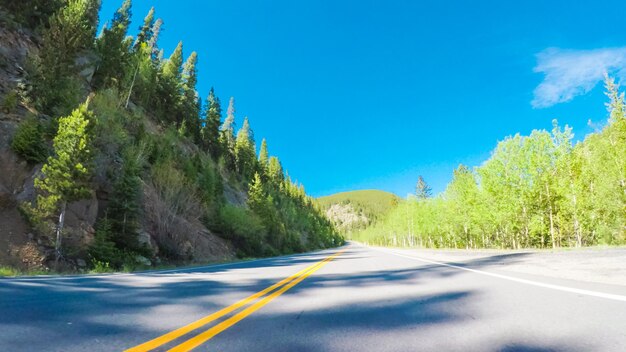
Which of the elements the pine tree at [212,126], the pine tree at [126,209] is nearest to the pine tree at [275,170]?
the pine tree at [212,126]

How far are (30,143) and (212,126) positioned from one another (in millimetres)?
47467

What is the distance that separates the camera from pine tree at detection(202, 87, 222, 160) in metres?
61.9

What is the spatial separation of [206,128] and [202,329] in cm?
6182

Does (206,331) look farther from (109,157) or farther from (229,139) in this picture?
(229,139)

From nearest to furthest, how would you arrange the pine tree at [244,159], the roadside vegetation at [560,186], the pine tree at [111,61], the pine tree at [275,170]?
the roadside vegetation at [560,186] → the pine tree at [111,61] → the pine tree at [244,159] → the pine tree at [275,170]

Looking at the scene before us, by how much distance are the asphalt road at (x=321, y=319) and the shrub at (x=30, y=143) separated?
13.1m

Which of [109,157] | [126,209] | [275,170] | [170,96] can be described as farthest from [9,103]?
[275,170]

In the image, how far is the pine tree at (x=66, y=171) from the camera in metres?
14.4

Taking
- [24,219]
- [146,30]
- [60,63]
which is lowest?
[24,219]

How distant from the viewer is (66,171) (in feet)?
48.5

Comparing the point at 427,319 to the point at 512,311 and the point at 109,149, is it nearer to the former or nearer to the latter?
the point at 512,311

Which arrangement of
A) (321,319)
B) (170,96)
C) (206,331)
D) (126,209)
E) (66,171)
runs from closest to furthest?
1. (206,331)
2. (321,319)
3. (66,171)
4. (126,209)
5. (170,96)

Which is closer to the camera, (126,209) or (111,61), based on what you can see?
(126,209)

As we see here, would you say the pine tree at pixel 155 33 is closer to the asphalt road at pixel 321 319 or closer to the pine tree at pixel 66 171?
the pine tree at pixel 66 171
